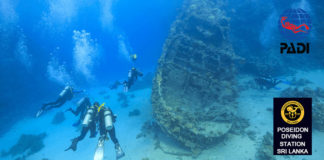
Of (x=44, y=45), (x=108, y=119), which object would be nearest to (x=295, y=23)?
(x=108, y=119)

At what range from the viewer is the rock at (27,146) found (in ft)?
37.9

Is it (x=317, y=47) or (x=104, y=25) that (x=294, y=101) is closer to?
(x=317, y=47)

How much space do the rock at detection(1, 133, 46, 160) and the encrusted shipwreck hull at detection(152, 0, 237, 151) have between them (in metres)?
10.3

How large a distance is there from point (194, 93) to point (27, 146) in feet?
43.5

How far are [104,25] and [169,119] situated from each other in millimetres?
101271

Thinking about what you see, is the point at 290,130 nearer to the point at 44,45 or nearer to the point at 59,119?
the point at 59,119

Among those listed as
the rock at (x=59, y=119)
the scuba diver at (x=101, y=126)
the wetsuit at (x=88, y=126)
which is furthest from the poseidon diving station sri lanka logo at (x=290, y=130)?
the rock at (x=59, y=119)

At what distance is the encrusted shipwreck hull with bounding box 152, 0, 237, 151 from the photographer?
21.3 feet

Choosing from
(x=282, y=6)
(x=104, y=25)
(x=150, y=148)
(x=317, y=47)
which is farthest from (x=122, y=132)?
(x=104, y=25)

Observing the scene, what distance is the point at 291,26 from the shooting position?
11.6 metres

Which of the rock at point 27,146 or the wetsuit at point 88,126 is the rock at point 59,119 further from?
the wetsuit at point 88,126

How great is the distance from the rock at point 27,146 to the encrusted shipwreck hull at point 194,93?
33.7 feet

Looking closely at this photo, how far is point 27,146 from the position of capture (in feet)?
40.6

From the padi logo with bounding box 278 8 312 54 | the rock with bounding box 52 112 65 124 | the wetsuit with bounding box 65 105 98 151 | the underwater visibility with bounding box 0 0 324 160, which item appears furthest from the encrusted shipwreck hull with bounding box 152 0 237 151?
the rock with bounding box 52 112 65 124
